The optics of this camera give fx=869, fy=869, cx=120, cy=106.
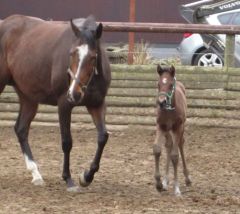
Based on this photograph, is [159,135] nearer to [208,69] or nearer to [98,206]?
[98,206]

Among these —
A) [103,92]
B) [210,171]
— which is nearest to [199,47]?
[210,171]

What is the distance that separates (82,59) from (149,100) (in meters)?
5.40

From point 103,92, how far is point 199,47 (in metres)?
9.32

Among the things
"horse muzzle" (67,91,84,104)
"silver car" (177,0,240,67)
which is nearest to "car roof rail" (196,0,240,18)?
"silver car" (177,0,240,67)

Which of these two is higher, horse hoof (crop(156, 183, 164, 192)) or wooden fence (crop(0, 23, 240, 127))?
horse hoof (crop(156, 183, 164, 192))

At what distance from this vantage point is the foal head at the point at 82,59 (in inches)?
316

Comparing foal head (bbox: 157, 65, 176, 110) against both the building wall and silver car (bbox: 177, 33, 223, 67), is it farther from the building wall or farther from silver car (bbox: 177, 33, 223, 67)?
the building wall

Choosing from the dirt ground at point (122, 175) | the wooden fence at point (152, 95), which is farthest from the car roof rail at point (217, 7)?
the dirt ground at point (122, 175)

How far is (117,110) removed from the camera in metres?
13.4

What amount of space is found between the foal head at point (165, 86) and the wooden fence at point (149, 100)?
4.88m

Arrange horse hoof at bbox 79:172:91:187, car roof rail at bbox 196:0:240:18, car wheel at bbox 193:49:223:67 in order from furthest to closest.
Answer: car roof rail at bbox 196:0:240:18 → car wheel at bbox 193:49:223:67 → horse hoof at bbox 79:172:91:187

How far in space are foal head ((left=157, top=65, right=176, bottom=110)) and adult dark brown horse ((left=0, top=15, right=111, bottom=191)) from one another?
648 mm

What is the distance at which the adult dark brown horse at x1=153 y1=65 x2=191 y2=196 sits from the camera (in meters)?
8.20

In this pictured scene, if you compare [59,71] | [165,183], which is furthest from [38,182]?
[165,183]
